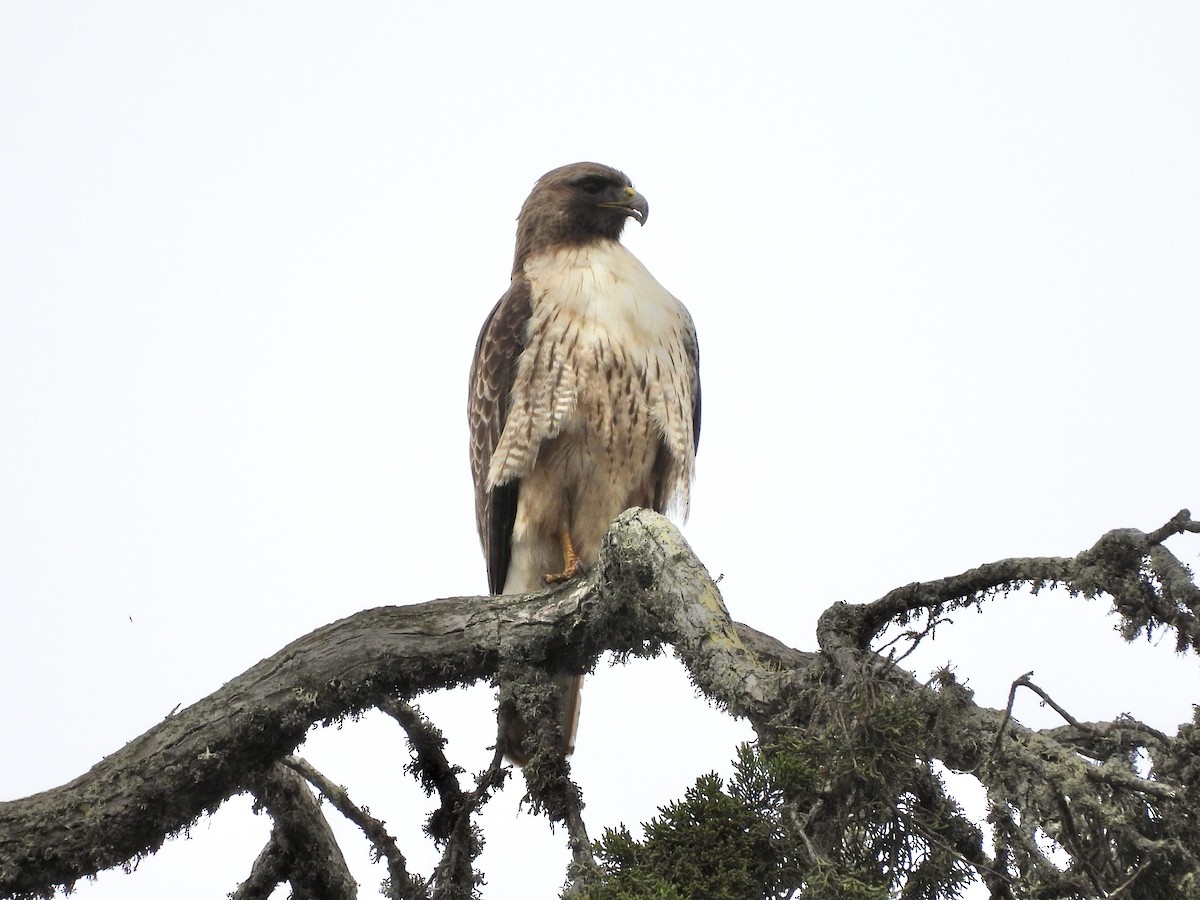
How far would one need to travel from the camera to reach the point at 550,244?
6.21 metres

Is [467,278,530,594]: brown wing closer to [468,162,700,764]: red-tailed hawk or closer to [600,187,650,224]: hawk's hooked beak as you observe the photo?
[468,162,700,764]: red-tailed hawk

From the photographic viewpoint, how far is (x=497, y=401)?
18.8 feet

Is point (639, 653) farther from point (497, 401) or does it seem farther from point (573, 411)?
point (497, 401)

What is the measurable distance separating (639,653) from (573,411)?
1378mm

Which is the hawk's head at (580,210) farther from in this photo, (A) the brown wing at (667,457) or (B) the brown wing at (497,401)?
(A) the brown wing at (667,457)

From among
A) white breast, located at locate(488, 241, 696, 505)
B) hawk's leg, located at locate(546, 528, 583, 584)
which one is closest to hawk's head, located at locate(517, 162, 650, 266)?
white breast, located at locate(488, 241, 696, 505)

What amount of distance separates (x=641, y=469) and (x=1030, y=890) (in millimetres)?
3334

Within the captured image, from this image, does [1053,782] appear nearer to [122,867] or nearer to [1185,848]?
[1185,848]

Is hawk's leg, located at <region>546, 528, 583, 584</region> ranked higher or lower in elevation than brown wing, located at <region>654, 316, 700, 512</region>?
lower

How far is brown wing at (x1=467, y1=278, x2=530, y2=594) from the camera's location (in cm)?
569

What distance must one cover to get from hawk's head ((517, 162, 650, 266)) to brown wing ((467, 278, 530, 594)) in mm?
368

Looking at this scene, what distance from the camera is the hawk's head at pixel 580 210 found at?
6.25 m

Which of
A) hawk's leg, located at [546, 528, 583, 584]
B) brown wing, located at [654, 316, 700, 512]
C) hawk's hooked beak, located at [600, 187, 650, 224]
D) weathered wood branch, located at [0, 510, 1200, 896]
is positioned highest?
hawk's hooked beak, located at [600, 187, 650, 224]

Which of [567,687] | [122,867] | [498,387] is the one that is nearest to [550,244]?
[498,387]
